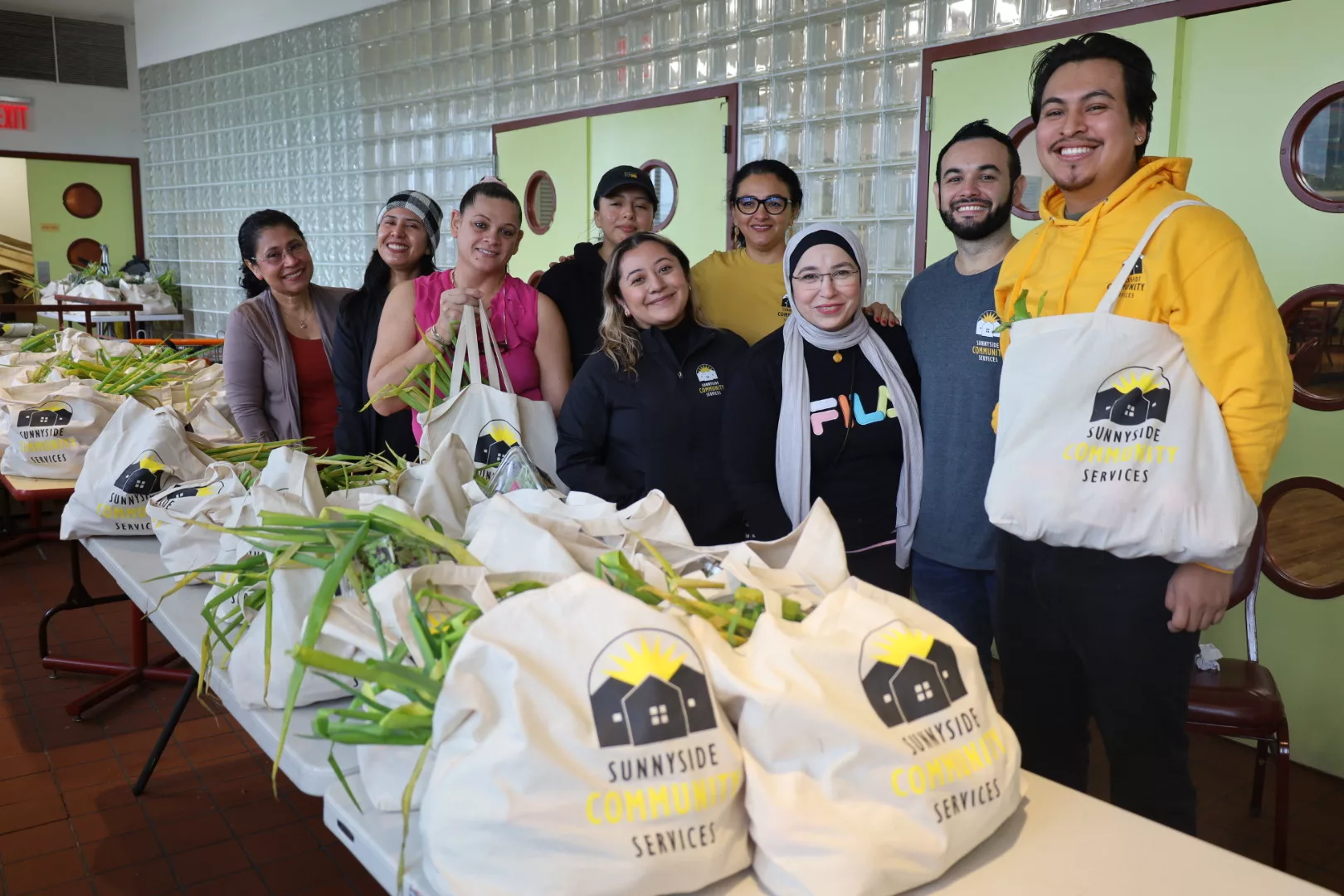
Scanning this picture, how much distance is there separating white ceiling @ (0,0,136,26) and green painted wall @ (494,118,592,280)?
5843 millimetres

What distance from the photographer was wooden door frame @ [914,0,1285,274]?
293 cm

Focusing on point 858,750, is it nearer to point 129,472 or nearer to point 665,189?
point 129,472

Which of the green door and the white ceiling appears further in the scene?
the white ceiling

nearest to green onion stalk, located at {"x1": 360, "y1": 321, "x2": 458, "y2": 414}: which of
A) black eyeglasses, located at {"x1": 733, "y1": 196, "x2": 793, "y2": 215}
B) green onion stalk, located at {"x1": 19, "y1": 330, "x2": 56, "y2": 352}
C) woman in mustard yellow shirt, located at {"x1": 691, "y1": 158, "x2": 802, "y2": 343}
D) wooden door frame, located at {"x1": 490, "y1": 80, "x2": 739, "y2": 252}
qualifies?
woman in mustard yellow shirt, located at {"x1": 691, "y1": 158, "x2": 802, "y2": 343}

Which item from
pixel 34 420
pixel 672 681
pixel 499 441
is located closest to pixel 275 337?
pixel 34 420

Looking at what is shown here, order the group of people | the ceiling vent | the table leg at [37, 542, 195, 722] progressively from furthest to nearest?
the ceiling vent, the table leg at [37, 542, 195, 722], the group of people

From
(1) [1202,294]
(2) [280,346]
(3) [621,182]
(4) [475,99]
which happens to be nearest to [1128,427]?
(1) [1202,294]

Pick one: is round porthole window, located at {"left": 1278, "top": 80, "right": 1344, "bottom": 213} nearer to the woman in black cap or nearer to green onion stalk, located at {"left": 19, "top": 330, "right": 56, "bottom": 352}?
the woman in black cap

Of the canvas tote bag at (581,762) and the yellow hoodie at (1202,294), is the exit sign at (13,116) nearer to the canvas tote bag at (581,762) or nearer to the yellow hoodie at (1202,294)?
the yellow hoodie at (1202,294)

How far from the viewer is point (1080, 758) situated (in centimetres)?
191

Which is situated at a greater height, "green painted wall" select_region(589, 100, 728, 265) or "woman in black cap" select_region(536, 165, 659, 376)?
"green painted wall" select_region(589, 100, 728, 265)

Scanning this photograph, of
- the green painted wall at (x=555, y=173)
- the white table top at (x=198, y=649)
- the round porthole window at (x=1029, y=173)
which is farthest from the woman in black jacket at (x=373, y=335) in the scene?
the green painted wall at (x=555, y=173)

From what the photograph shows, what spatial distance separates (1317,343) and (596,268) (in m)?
2.02

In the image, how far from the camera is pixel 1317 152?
108 inches
